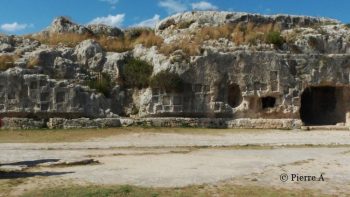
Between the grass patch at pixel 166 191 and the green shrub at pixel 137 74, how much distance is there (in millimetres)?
19218

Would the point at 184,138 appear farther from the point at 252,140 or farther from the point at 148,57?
the point at 148,57

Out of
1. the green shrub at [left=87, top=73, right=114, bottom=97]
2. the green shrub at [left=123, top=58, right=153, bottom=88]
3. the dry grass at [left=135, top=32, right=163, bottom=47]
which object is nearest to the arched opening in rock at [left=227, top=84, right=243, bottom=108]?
the green shrub at [left=123, top=58, right=153, bottom=88]

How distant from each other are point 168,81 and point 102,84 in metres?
4.25

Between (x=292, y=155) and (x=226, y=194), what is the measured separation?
7.35 m

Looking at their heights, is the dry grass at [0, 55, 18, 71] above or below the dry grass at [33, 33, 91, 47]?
below

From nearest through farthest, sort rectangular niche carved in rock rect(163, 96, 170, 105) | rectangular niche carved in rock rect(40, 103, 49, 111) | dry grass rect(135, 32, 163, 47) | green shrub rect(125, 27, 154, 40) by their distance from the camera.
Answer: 1. rectangular niche carved in rock rect(40, 103, 49, 111)
2. rectangular niche carved in rock rect(163, 96, 170, 105)
3. dry grass rect(135, 32, 163, 47)
4. green shrub rect(125, 27, 154, 40)

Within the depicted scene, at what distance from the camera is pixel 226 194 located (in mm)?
9977

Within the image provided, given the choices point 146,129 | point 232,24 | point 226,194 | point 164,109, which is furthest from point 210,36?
point 226,194

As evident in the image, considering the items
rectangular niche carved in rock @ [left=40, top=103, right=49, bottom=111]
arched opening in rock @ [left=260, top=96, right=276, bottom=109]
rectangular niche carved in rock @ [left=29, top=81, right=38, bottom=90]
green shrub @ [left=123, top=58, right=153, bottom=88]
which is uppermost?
green shrub @ [left=123, top=58, right=153, bottom=88]

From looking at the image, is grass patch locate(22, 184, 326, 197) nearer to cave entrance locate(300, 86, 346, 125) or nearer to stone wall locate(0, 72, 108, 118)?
stone wall locate(0, 72, 108, 118)

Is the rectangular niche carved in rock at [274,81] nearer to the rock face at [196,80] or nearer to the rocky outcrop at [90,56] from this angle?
the rock face at [196,80]

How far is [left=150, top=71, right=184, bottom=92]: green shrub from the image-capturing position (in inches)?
1115

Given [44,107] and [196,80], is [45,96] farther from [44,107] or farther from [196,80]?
[196,80]

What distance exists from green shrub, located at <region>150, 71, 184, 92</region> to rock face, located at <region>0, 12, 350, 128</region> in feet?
0.80
